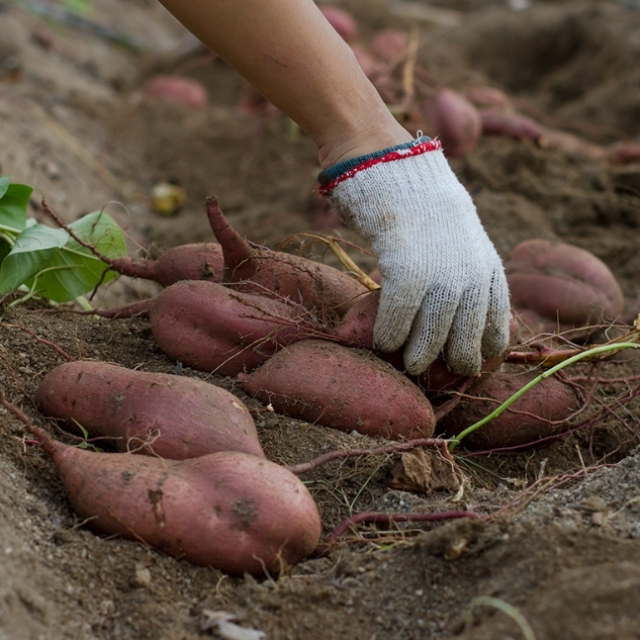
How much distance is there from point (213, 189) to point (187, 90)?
1661 millimetres

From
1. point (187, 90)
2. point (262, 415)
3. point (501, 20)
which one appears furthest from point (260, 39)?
point (501, 20)

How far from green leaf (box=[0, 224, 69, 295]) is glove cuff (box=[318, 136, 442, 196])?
28.4 inches

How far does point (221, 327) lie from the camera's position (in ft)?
6.17

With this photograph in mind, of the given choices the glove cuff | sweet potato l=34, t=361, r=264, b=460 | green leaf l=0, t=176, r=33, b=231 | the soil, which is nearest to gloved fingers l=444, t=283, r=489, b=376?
the soil

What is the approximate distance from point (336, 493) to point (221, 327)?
19.3 inches

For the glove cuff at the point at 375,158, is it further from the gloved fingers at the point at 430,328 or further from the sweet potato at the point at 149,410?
the sweet potato at the point at 149,410

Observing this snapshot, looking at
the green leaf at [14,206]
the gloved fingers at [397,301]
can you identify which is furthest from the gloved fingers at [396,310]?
the green leaf at [14,206]

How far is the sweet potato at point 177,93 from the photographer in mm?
5598

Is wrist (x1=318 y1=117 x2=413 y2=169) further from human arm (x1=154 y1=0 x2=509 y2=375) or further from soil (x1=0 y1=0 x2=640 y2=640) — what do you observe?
soil (x1=0 y1=0 x2=640 y2=640)

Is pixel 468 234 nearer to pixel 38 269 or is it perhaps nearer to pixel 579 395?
pixel 579 395

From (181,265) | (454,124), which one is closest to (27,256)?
(181,265)

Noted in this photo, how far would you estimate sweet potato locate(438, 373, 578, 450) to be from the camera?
1.97 m

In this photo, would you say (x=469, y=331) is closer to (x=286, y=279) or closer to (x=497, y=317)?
(x=497, y=317)

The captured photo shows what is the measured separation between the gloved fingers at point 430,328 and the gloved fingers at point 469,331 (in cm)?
2
